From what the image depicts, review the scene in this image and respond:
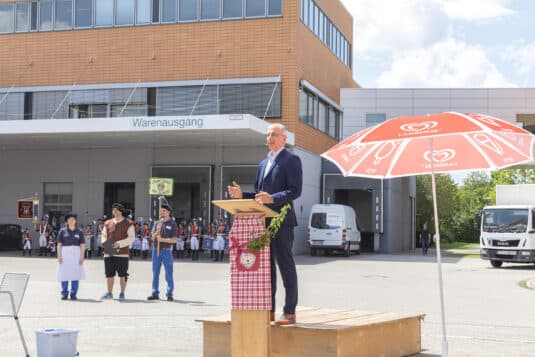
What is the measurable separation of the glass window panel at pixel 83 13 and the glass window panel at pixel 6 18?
3848 mm

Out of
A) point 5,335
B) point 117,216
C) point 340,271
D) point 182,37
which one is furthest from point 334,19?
point 5,335

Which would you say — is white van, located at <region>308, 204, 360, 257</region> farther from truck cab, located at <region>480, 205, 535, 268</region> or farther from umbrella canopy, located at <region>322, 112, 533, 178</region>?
umbrella canopy, located at <region>322, 112, 533, 178</region>

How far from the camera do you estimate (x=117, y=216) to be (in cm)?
1509

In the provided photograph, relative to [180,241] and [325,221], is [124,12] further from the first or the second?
[325,221]

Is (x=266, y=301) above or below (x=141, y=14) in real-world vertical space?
below

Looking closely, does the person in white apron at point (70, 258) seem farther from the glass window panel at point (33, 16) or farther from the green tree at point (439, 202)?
the green tree at point (439, 202)

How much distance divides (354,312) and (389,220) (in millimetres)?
32370

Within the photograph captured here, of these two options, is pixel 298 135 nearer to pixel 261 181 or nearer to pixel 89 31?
pixel 89 31

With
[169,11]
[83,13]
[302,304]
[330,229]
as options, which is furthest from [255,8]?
[302,304]

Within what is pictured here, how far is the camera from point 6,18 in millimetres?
40844

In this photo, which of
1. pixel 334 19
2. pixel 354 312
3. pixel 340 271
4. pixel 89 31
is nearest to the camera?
pixel 354 312

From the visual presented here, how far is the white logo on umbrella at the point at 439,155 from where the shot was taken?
7.68 meters

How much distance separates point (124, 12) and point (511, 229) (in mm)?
20661

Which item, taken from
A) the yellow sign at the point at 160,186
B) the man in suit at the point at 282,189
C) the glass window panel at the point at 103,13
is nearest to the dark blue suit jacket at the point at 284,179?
the man in suit at the point at 282,189
